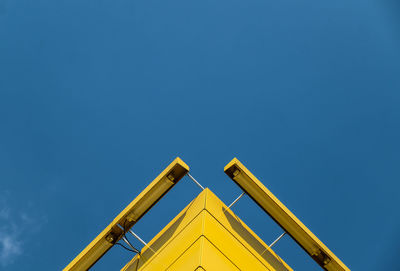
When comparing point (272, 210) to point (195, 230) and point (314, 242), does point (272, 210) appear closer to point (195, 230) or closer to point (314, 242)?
point (314, 242)

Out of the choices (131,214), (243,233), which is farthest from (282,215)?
(131,214)

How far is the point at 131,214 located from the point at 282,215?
317 cm

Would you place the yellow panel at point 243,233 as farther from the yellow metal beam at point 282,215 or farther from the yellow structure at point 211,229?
the yellow metal beam at point 282,215

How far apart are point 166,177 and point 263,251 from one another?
8.55ft

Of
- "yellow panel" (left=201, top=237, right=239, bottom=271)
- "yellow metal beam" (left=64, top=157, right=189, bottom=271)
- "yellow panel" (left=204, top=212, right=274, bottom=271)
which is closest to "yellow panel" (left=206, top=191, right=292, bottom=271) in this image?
"yellow panel" (left=204, top=212, right=274, bottom=271)

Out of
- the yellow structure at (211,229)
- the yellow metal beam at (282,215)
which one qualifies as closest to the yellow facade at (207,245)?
the yellow structure at (211,229)

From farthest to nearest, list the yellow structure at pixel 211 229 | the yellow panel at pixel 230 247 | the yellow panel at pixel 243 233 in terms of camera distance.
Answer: the yellow panel at pixel 243 233 < the yellow structure at pixel 211 229 < the yellow panel at pixel 230 247

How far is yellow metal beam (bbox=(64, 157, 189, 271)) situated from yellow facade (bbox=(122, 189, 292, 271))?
2.26 ft

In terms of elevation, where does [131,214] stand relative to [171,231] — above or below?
above

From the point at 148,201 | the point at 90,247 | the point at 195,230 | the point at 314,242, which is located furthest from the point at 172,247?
the point at 314,242

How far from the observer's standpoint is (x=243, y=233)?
9180 millimetres

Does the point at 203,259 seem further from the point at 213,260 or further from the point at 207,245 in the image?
the point at 207,245

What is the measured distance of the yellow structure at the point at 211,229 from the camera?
8156mm

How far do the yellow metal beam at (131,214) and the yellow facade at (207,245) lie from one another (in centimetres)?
69
